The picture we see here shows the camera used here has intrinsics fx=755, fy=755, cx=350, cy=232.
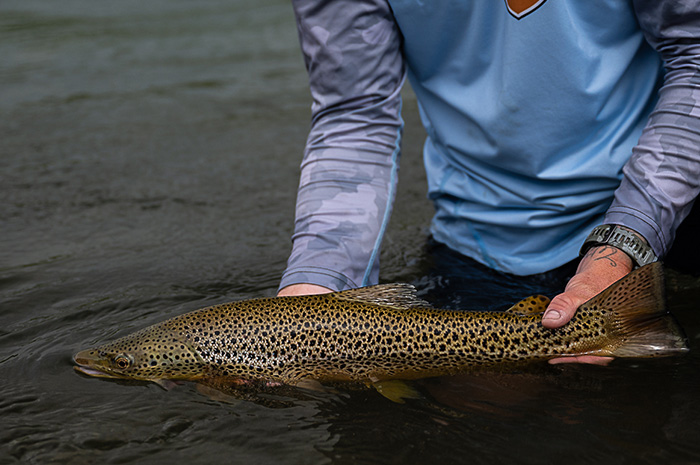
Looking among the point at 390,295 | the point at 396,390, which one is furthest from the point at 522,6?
the point at 396,390

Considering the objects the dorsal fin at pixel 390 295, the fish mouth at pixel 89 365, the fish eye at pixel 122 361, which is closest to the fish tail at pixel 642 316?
the dorsal fin at pixel 390 295

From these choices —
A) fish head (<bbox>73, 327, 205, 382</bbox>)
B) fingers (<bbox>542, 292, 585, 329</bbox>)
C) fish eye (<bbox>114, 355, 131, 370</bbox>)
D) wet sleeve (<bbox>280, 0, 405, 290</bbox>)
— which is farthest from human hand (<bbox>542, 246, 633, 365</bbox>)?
fish eye (<bbox>114, 355, 131, 370</bbox>)

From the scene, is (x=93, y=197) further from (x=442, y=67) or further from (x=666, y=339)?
(x=666, y=339)

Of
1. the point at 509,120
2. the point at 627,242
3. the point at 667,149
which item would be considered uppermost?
the point at 509,120

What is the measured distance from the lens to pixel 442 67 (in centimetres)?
299

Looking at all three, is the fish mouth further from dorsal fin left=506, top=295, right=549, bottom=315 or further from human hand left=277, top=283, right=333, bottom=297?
dorsal fin left=506, top=295, right=549, bottom=315

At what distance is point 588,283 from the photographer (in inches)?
98.3

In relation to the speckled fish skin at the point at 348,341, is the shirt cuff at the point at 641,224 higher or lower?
higher

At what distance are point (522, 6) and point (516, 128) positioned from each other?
46 cm

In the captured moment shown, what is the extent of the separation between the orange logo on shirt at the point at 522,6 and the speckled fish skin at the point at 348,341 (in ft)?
3.24

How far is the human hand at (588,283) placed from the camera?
2412mm

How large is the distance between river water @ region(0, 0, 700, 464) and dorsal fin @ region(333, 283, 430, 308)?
290mm

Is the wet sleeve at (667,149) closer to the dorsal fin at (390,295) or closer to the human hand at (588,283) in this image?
the human hand at (588,283)

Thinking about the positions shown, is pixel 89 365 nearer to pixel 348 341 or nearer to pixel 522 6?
pixel 348 341
